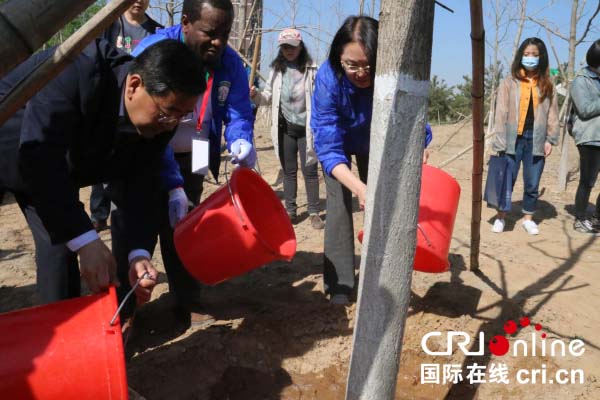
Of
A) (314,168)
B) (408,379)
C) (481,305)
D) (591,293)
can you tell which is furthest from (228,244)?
(314,168)

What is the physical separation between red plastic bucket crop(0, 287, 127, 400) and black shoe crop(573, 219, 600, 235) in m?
4.36

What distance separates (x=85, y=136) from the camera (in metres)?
1.85

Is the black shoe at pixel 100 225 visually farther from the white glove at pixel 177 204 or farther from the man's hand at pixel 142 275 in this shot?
the man's hand at pixel 142 275

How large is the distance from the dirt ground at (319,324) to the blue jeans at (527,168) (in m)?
0.65

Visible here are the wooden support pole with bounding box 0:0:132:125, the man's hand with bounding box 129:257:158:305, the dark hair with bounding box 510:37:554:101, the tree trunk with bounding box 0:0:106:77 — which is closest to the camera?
the tree trunk with bounding box 0:0:106:77

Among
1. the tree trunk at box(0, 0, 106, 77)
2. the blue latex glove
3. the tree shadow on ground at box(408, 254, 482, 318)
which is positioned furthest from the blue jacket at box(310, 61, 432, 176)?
the tree trunk at box(0, 0, 106, 77)

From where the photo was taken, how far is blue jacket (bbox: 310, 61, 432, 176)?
101 inches

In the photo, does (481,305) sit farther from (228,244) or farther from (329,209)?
(228,244)

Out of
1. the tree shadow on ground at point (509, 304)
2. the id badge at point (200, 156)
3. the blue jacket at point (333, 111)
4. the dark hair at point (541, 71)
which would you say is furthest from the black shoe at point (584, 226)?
the id badge at point (200, 156)

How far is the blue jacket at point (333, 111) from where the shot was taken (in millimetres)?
2576

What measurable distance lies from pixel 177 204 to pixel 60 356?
1041 millimetres

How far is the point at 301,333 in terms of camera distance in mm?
2689

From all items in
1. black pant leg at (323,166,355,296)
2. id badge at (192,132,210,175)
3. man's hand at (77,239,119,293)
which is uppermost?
id badge at (192,132,210,175)

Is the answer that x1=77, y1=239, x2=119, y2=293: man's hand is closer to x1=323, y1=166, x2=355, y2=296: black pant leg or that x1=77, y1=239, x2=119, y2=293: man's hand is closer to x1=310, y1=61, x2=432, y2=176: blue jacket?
x1=310, y1=61, x2=432, y2=176: blue jacket
